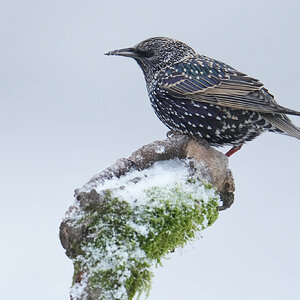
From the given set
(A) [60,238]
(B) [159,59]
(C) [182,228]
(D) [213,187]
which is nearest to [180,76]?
(B) [159,59]

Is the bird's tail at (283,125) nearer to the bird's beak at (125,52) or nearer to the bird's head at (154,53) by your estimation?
the bird's head at (154,53)

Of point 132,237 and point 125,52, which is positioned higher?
point 125,52

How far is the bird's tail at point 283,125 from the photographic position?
5309 millimetres

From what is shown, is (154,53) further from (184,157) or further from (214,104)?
(184,157)

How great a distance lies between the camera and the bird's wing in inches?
208

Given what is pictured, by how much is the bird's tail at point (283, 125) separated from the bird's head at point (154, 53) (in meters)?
1.16

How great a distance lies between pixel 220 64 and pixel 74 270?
8.88ft

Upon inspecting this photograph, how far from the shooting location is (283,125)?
5.32m

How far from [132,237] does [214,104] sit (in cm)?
176

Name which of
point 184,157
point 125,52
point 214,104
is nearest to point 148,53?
point 125,52

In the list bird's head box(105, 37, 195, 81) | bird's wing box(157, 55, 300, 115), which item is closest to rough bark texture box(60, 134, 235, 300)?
bird's wing box(157, 55, 300, 115)

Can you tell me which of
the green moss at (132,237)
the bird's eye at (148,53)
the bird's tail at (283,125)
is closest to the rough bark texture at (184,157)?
the green moss at (132,237)

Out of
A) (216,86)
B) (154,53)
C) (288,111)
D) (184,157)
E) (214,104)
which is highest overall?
(154,53)

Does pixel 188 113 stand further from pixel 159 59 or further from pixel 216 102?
pixel 159 59
